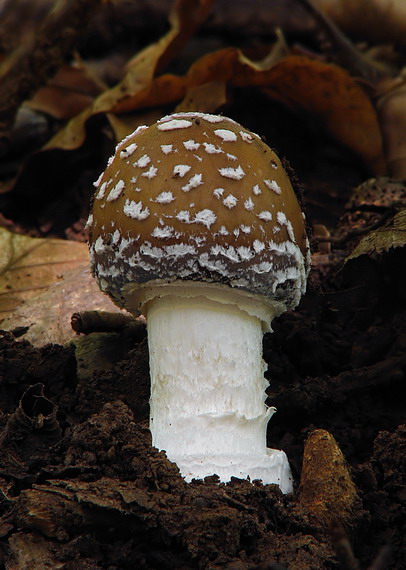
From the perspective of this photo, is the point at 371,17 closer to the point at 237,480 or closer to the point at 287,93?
the point at 287,93

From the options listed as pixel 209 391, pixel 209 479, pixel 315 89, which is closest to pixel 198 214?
pixel 209 391

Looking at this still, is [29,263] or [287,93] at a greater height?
[287,93]

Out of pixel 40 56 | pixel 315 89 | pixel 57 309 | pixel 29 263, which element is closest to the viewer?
pixel 57 309

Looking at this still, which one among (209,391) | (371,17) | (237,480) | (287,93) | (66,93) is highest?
(371,17)

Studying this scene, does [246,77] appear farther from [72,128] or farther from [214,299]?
[214,299]

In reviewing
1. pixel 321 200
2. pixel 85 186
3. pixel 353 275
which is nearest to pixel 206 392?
pixel 353 275

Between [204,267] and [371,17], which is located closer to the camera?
[204,267]

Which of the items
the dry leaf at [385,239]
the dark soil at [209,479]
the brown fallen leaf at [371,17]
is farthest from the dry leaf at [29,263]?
the brown fallen leaf at [371,17]

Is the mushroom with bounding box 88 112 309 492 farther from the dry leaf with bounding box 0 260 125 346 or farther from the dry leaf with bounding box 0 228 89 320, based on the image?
the dry leaf with bounding box 0 228 89 320
